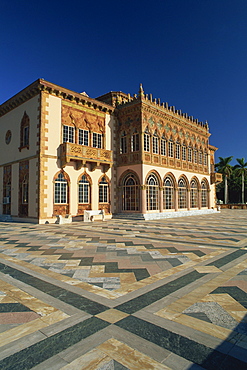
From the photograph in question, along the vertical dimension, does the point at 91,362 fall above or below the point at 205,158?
below

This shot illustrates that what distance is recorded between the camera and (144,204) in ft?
64.5

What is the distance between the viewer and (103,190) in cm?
2019

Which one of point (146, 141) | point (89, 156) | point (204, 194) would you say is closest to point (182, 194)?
point (204, 194)

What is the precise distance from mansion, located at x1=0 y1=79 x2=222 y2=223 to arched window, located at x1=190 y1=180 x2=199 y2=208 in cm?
110

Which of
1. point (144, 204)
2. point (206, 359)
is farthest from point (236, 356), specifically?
point (144, 204)

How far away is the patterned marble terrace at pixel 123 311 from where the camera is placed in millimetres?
2486

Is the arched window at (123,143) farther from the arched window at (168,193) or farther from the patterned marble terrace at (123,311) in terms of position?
the patterned marble terrace at (123,311)

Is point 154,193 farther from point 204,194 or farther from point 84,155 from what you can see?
point 204,194

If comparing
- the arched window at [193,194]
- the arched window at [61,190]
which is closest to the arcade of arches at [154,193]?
the arched window at [193,194]

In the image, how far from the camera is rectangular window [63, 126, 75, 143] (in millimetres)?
17812

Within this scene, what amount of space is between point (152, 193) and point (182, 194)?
16.5 feet

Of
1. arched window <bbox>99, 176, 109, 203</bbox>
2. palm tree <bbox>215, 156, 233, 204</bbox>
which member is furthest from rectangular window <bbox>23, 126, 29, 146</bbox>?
palm tree <bbox>215, 156, 233, 204</bbox>

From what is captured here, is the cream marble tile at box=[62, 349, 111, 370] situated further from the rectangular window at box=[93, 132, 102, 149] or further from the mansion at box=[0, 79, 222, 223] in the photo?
the rectangular window at box=[93, 132, 102, 149]

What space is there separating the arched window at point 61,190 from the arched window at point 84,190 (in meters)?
1.17
